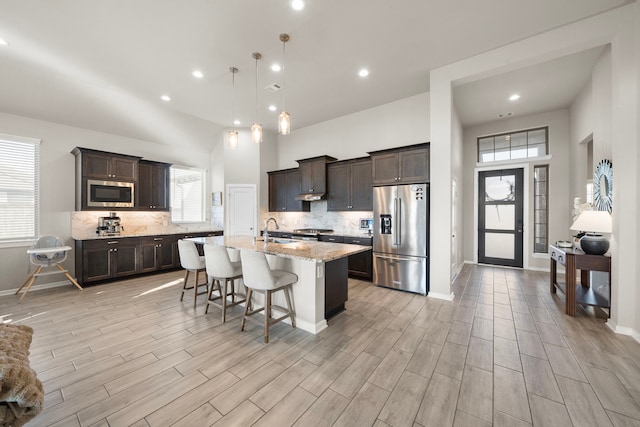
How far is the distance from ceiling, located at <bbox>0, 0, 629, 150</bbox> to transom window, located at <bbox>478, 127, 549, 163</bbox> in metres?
0.79

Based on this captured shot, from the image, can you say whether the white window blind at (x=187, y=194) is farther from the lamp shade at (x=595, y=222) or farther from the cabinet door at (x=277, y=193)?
the lamp shade at (x=595, y=222)

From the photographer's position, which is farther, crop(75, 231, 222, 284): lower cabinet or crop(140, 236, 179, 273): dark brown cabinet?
crop(140, 236, 179, 273): dark brown cabinet

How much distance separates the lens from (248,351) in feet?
8.15

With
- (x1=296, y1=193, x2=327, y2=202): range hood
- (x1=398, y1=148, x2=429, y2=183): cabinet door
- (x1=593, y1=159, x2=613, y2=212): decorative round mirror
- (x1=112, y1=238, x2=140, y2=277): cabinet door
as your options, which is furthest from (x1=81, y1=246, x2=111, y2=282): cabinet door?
(x1=593, y1=159, x2=613, y2=212): decorative round mirror

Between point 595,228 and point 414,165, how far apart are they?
7.63 feet

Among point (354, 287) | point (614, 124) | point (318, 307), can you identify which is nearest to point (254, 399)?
point (318, 307)

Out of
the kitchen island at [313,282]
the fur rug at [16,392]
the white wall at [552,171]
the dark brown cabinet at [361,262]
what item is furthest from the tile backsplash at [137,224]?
the white wall at [552,171]

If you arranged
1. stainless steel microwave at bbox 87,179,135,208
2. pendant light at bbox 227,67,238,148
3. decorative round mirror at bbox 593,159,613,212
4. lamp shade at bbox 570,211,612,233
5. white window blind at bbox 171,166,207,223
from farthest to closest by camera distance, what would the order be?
white window blind at bbox 171,166,207,223 < stainless steel microwave at bbox 87,179,135,208 < pendant light at bbox 227,67,238,148 < decorative round mirror at bbox 593,159,613,212 < lamp shade at bbox 570,211,612,233

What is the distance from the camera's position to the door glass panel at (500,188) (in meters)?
5.86

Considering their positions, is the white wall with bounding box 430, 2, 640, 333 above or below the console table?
above

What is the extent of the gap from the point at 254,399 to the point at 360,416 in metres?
0.77

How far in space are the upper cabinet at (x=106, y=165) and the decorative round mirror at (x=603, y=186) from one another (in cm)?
800

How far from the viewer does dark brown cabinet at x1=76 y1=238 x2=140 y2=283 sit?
4.64m

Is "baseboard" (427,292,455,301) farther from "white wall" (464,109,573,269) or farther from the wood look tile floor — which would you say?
"white wall" (464,109,573,269)
